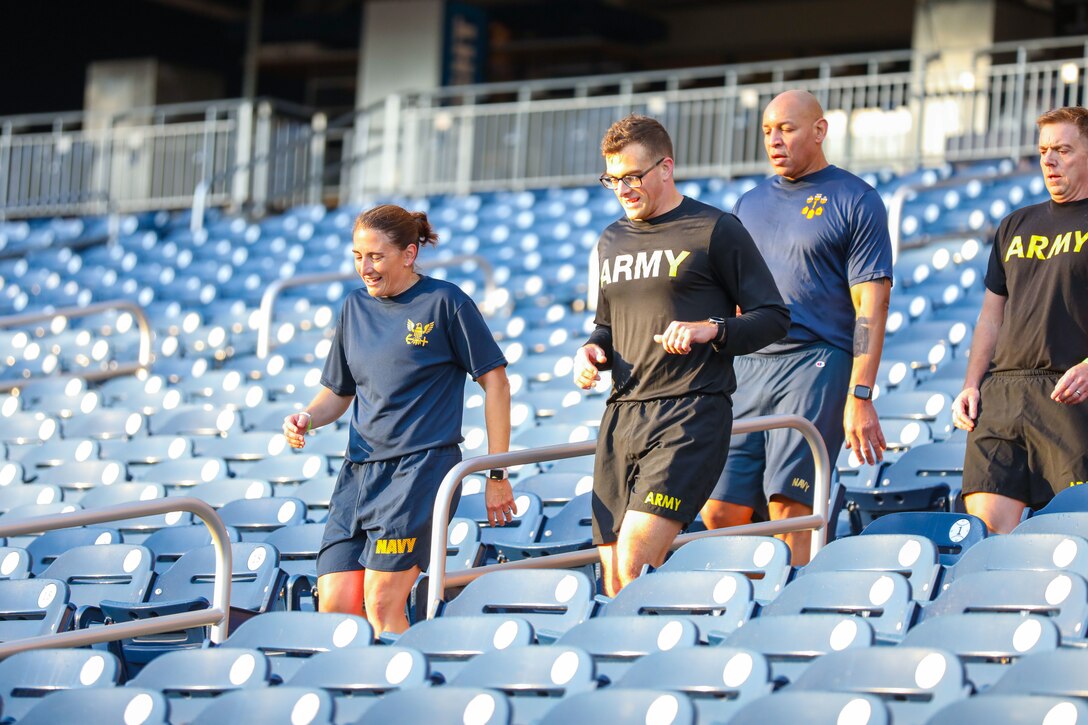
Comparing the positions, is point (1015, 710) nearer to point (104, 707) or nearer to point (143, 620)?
point (104, 707)

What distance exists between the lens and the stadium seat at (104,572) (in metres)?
5.56

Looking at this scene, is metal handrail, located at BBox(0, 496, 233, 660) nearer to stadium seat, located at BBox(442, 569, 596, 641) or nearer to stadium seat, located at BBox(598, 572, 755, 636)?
stadium seat, located at BBox(442, 569, 596, 641)

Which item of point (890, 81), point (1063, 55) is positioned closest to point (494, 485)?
point (890, 81)

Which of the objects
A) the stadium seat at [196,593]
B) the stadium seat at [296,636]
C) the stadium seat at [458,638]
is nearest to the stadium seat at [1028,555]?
the stadium seat at [458,638]

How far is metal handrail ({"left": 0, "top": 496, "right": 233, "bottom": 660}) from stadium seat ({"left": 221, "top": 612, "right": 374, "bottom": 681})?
0.34m

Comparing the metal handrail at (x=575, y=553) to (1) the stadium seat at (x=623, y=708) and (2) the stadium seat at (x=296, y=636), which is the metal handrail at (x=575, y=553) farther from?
(1) the stadium seat at (x=623, y=708)

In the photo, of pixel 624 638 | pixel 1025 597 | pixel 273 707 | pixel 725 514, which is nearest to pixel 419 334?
pixel 725 514

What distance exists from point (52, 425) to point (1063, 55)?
13865mm

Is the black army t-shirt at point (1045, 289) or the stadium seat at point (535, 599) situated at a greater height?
the black army t-shirt at point (1045, 289)

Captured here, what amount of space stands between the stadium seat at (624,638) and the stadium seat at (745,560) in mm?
453

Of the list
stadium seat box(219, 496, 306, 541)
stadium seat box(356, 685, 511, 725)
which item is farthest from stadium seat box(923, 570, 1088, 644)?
stadium seat box(219, 496, 306, 541)

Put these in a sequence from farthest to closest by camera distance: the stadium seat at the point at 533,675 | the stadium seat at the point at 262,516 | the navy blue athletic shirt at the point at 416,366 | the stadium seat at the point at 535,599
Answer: the stadium seat at the point at 262,516 < the navy blue athletic shirt at the point at 416,366 < the stadium seat at the point at 535,599 < the stadium seat at the point at 533,675

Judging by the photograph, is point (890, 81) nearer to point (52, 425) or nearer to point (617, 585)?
point (52, 425)

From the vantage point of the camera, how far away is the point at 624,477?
4.46 m
